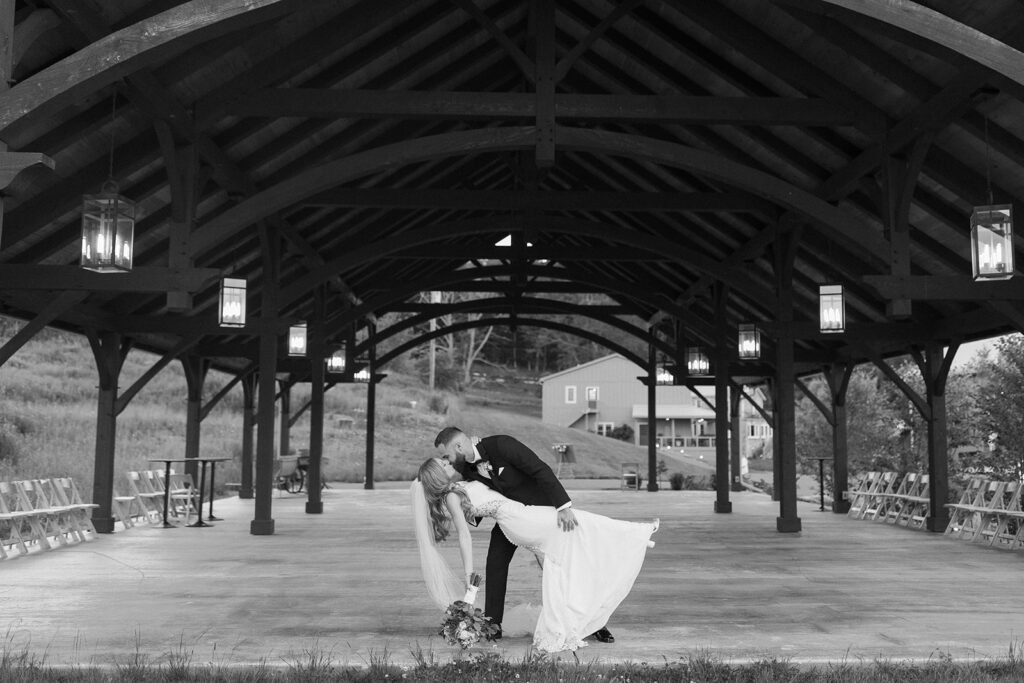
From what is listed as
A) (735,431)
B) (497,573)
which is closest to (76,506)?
(497,573)

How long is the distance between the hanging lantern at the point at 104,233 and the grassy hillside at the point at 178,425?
16.9m

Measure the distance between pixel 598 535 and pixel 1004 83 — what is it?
11.3 feet

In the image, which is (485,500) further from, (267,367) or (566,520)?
(267,367)

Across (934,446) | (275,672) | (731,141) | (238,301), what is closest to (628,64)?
(731,141)

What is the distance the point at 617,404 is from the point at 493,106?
3833cm

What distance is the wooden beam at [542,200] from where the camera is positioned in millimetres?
12164

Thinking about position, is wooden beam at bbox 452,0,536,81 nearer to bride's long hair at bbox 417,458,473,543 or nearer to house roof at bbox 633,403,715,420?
bride's long hair at bbox 417,458,473,543

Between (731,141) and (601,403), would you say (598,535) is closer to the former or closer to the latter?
(731,141)

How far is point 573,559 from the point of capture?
227 inches

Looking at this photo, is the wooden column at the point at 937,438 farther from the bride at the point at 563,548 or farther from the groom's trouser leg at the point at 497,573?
the groom's trouser leg at the point at 497,573

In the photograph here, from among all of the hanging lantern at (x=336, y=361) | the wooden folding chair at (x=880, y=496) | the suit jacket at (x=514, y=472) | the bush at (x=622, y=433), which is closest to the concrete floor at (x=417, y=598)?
the suit jacket at (x=514, y=472)

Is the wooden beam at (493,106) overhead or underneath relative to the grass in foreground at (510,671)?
overhead

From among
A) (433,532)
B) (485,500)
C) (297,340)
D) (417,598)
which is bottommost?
(417,598)

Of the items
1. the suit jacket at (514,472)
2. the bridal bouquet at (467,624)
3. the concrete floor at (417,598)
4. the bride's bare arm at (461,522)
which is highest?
the suit jacket at (514,472)
